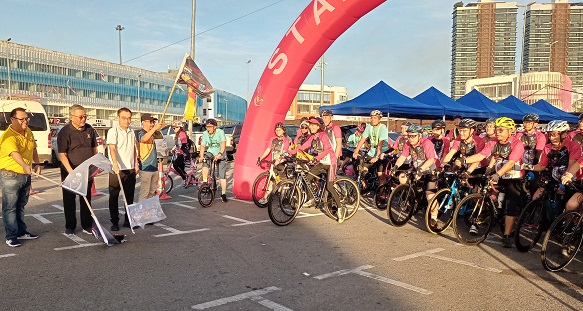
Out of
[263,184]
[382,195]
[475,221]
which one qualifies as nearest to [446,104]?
[382,195]

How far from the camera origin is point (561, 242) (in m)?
5.30

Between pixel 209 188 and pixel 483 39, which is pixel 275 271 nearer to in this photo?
pixel 209 188

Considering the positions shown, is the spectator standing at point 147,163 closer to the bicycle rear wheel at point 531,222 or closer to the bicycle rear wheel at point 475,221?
the bicycle rear wheel at point 475,221

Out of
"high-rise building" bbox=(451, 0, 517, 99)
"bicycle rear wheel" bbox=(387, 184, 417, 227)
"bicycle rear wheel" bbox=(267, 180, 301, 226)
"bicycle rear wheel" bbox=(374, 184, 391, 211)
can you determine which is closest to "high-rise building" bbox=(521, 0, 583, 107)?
"high-rise building" bbox=(451, 0, 517, 99)

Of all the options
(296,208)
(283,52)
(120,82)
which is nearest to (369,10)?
(283,52)

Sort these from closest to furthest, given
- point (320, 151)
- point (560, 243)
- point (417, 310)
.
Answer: point (417, 310) < point (560, 243) < point (320, 151)

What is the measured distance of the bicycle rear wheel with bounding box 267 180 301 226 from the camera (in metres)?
7.28

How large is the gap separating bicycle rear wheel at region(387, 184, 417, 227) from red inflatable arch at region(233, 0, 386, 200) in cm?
336

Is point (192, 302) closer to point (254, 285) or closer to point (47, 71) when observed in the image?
point (254, 285)

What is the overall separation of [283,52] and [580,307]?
6.94 meters

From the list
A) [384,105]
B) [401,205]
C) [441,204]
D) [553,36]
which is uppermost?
[553,36]

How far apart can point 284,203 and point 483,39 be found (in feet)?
332

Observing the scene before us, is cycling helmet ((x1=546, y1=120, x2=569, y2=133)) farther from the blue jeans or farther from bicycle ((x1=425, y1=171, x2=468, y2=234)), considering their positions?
the blue jeans

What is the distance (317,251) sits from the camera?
5.95 m
